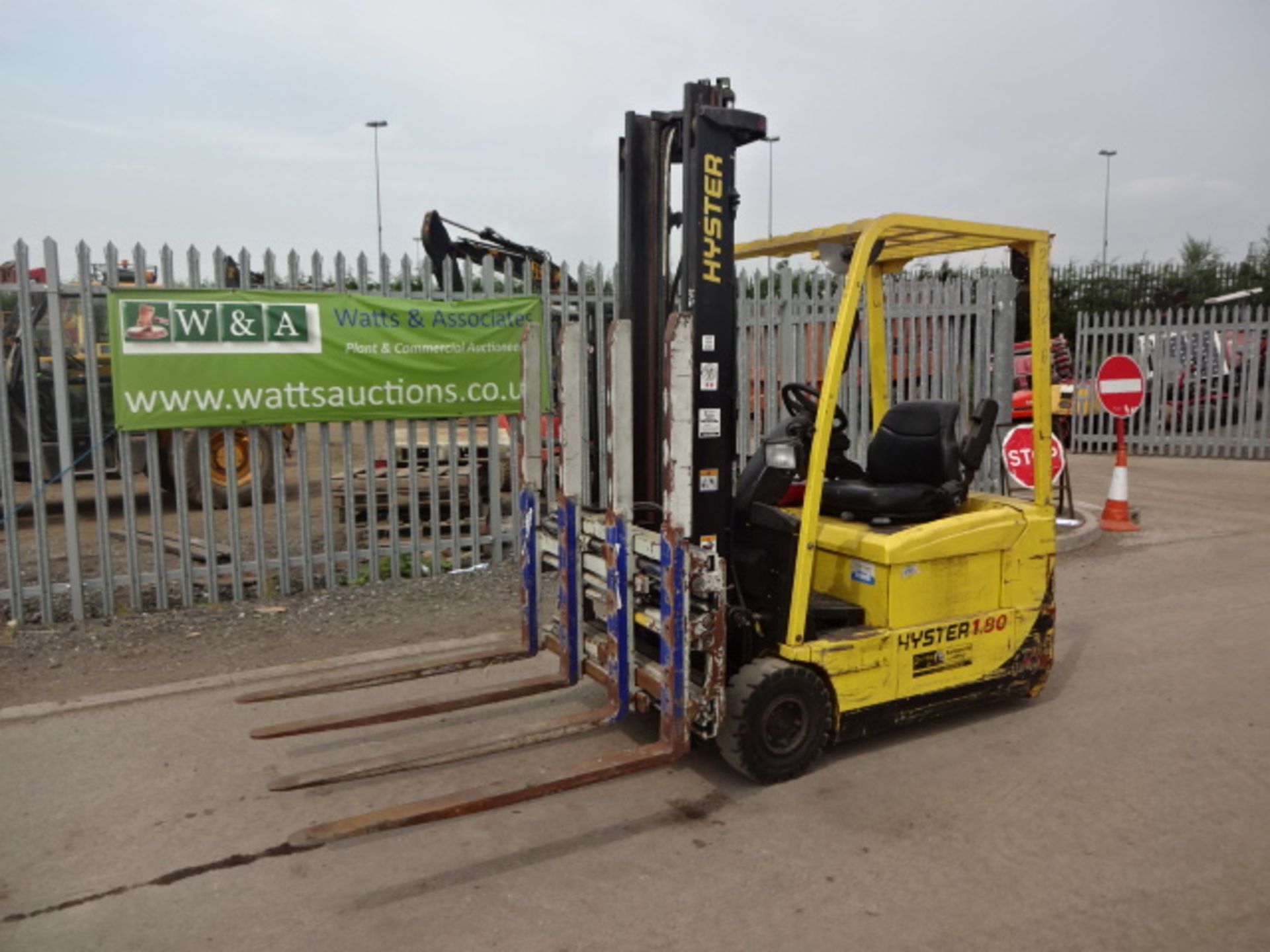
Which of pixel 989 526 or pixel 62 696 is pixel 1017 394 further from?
pixel 62 696

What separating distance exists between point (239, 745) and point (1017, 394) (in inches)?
573

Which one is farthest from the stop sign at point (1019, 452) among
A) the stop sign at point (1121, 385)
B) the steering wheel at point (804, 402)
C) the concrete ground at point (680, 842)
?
the steering wheel at point (804, 402)

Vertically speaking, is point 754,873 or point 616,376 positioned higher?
point 616,376

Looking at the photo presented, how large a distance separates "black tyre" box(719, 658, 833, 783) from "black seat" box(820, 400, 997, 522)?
103 centimetres

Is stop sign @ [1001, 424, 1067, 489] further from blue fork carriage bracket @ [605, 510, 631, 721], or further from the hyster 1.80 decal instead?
blue fork carriage bracket @ [605, 510, 631, 721]

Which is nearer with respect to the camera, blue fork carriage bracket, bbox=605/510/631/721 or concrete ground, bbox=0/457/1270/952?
concrete ground, bbox=0/457/1270/952

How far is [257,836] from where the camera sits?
387 centimetres

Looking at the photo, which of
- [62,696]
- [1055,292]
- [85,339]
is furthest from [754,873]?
[1055,292]

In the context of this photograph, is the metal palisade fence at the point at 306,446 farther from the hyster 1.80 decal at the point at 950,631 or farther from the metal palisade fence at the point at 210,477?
the hyster 1.80 decal at the point at 950,631

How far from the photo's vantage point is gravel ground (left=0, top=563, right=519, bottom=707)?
5.79 meters

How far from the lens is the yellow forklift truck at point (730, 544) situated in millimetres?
4027

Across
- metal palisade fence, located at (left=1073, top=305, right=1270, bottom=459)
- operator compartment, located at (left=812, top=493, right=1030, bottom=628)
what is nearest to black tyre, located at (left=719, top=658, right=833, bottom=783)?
operator compartment, located at (left=812, top=493, right=1030, bottom=628)

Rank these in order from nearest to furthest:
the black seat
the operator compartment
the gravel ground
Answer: the operator compartment
the black seat
the gravel ground

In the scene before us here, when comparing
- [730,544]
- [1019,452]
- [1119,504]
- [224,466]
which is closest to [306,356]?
[224,466]
